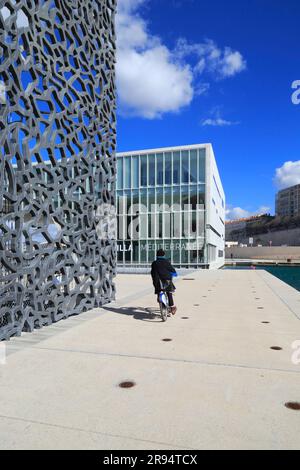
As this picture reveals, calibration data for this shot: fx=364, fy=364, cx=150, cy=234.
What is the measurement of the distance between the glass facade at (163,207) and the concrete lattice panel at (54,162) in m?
24.7

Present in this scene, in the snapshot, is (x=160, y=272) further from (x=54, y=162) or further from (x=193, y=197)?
(x=193, y=197)

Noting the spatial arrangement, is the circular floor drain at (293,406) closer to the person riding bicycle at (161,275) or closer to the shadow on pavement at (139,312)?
the person riding bicycle at (161,275)

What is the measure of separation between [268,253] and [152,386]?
89291 mm

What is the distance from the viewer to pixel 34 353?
646 centimetres

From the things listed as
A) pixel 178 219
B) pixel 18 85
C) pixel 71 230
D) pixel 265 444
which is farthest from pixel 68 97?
pixel 178 219

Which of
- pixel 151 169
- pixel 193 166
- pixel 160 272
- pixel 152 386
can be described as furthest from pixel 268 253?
pixel 152 386

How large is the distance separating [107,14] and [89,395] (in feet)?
38.7

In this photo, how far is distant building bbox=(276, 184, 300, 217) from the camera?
163875 mm

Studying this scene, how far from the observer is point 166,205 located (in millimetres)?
37406

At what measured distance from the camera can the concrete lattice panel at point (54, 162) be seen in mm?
7398

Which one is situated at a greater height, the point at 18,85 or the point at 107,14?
the point at 107,14

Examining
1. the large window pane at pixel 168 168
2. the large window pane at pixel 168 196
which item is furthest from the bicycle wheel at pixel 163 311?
the large window pane at pixel 168 168

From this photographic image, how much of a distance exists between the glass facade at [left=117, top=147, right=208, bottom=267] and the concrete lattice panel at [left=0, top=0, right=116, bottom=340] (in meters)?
24.7
